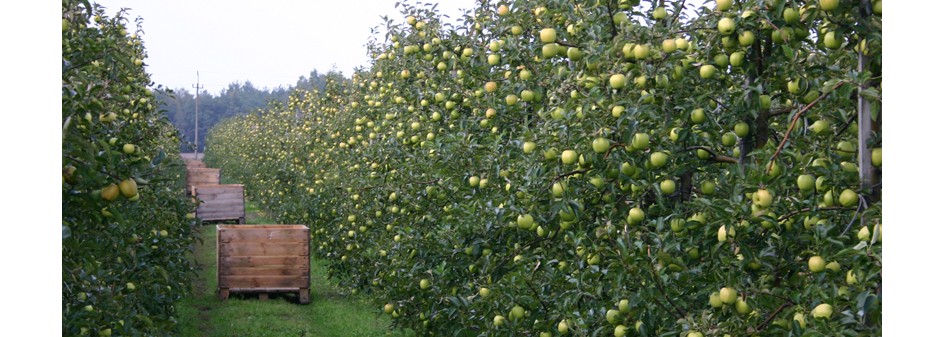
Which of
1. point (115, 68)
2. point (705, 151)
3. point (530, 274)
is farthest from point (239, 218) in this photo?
point (705, 151)

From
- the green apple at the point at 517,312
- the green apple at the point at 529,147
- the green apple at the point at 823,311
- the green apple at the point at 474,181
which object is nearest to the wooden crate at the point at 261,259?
the green apple at the point at 474,181

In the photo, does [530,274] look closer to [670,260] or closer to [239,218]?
[670,260]

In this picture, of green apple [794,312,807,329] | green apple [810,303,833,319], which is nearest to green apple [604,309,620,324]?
green apple [794,312,807,329]

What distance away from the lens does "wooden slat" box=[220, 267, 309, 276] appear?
9.50 m

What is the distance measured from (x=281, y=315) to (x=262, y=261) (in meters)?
0.78

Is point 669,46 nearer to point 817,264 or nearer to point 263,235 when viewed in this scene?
point 817,264

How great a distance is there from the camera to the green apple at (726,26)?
271cm

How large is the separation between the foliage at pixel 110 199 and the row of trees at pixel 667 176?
1523 millimetres

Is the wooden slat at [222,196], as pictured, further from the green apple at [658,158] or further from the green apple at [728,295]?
the green apple at [728,295]

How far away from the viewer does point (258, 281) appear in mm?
9531

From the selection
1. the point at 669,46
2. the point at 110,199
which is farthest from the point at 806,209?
the point at 110,199

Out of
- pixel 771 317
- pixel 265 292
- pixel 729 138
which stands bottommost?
pixel 265 292

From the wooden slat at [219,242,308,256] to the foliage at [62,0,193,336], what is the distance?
7.76 ft

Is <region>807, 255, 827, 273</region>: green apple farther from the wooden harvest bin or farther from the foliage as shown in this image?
the wooden harvest bin
